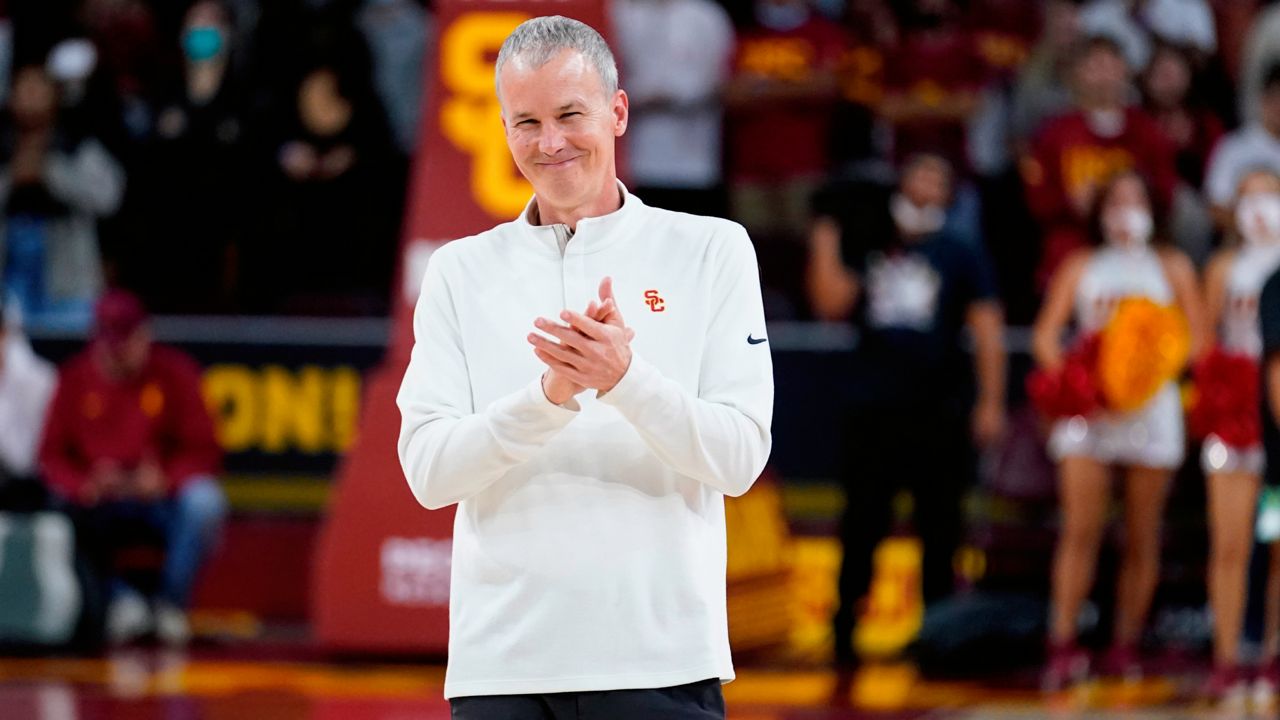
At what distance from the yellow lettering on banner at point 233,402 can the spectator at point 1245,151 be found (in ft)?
19.4

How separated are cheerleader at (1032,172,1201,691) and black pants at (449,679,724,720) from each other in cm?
642

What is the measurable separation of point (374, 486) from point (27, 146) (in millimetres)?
4569

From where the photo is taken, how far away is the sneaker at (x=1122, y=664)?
9297mm

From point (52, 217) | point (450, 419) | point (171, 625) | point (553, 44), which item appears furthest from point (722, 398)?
point (52, 217)

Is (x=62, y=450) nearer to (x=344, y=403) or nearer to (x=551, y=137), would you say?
(x=344, y=403)

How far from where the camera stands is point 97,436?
10.7m

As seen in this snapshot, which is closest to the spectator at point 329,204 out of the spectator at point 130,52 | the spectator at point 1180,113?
the spectator at point 130,52

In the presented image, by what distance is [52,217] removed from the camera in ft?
40.3

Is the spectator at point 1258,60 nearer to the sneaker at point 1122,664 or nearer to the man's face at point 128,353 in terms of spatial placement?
the sneaker at point 1122,664

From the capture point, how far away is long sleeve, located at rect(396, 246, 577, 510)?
2828 millimetres

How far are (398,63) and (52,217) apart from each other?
246cm

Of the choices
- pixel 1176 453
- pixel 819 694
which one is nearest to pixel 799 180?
pixel 1176 453

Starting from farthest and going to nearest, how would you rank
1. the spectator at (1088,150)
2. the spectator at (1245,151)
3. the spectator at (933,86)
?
the spectator at (933,86) < the spectator at (1245,151) < the spectator at (1088,150)

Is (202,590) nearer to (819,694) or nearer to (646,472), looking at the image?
(819,694)
